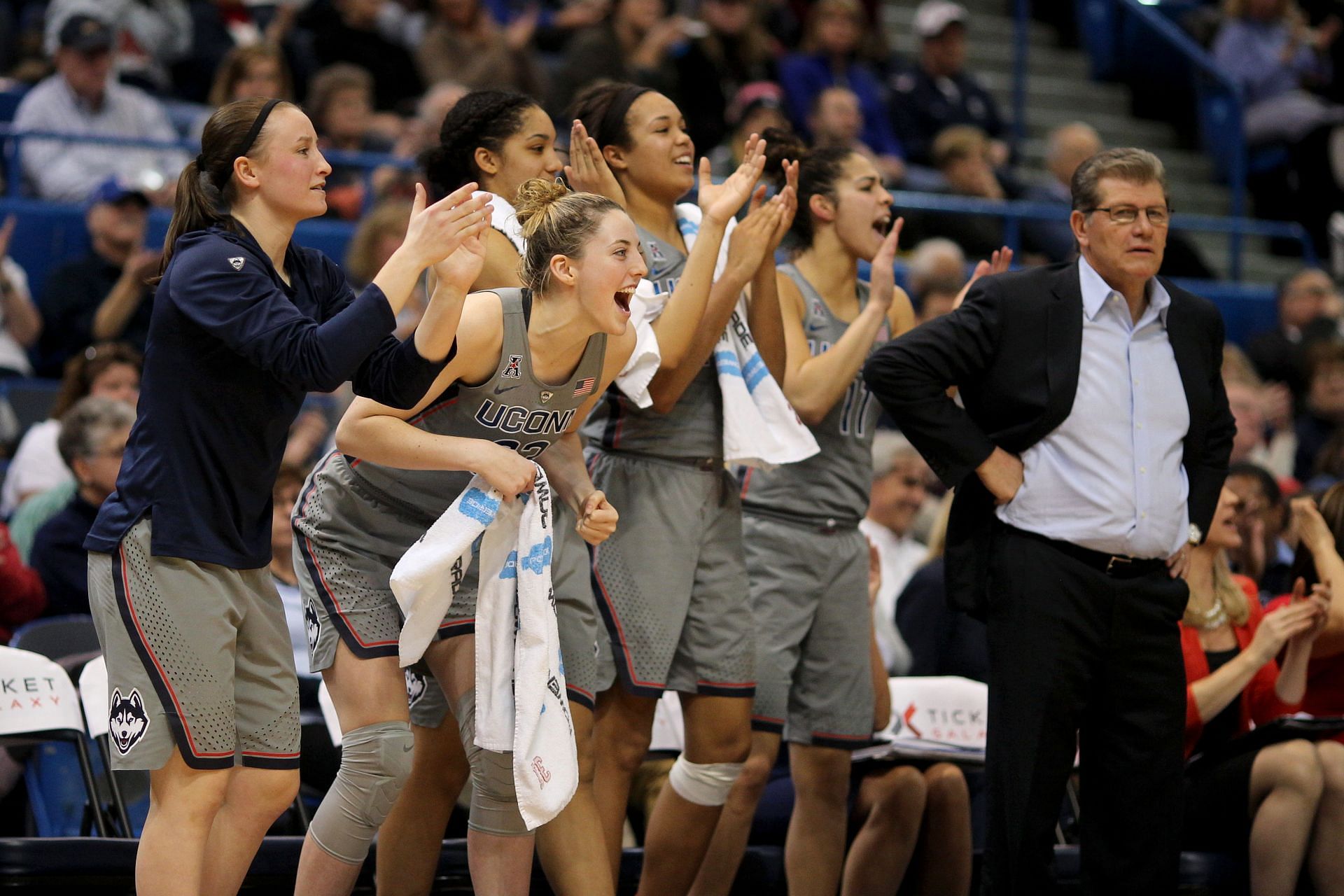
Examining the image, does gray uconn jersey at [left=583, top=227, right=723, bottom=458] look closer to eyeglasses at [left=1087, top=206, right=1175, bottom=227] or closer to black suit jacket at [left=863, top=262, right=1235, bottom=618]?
black suit jacket at [left=863, top=262, right=1235, bottom=618]

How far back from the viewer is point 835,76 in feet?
33.1

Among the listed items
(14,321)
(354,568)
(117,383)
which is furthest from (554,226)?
(14,321)

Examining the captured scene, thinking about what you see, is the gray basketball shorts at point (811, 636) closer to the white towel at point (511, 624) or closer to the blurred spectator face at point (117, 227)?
the white towel at point (511, 624)

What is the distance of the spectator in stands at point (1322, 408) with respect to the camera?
26.6ft

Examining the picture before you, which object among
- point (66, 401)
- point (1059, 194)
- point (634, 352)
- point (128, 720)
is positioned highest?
point (1059, 194)

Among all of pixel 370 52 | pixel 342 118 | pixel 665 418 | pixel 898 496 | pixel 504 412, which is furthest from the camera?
pixel 370 52

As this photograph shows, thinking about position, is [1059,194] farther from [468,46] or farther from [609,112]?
[609,112]

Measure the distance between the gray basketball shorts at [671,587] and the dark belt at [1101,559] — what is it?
707 mm

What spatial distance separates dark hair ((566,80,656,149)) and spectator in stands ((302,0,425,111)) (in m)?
5.27

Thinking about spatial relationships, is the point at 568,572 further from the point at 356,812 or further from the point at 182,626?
the point at 182,626

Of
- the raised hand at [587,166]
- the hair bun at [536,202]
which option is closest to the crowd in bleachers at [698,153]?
the raised hand at [587,166]

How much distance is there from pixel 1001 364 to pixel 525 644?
52.3 inches

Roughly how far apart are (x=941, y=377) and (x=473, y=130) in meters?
1.22

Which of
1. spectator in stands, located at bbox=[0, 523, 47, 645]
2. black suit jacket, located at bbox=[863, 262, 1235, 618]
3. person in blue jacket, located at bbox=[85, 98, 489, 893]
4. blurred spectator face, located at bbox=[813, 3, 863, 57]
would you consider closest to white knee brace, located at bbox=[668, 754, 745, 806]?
black suit jacket, located at bbox=[863, 262, 1235, 618]
